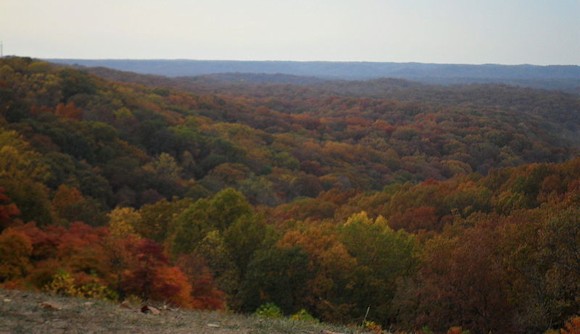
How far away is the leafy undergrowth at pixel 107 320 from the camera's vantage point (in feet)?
36.3

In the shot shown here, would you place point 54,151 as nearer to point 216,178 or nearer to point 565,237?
point 216,178

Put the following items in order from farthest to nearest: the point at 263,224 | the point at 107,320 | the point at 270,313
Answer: the point at 263,224
the point at 270,313
the point at 107,320

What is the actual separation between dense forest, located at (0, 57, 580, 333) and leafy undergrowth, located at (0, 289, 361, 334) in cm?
314

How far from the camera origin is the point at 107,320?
11.8 metres

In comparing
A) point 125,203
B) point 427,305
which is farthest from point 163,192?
point 427,305

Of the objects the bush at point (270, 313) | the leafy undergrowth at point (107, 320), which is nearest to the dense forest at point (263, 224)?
the bush at point (270, 313)

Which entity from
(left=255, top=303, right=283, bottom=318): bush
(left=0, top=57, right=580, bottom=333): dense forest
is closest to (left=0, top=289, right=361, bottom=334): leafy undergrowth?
(left=255, top=303, right=283, bottom=318): bush

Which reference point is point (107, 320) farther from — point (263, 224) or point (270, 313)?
point (263, 224)

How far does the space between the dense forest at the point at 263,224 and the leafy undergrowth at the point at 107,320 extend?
3138mm

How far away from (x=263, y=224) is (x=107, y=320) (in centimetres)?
2040

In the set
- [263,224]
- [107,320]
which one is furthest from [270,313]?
[263,224]

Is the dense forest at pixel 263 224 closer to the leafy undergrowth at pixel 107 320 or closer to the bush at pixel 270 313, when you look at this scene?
the bush at pixel 270 313

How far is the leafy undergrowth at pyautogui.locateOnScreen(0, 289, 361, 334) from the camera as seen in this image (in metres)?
11.1

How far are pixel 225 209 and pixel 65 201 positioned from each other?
15228mm
